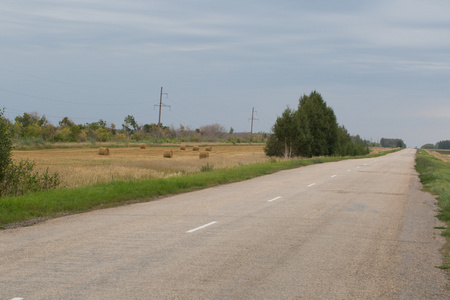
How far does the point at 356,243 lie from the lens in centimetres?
953

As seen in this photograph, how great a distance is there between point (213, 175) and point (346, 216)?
12.5 meters

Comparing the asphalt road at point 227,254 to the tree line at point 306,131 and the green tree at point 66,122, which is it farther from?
the green tree at point 66,122

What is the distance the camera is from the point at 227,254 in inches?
322

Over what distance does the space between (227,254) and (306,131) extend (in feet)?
169

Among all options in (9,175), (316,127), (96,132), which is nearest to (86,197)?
(9,175)

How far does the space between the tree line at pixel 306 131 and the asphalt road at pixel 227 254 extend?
3991 cm

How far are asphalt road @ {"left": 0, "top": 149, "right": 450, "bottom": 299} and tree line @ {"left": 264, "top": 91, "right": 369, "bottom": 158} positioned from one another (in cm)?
3991

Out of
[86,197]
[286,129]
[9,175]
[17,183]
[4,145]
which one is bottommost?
[86,197]

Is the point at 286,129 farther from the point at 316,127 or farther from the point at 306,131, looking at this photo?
the point at 316,127

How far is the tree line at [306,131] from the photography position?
2135 inches

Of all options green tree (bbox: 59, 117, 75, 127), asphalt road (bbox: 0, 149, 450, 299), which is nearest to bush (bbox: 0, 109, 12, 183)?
asphalt road (bbox: 0, 149, 450, 299)

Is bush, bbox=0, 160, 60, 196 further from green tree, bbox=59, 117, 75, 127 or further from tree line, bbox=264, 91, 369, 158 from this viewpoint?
green tree, bbox=59, 117, 75, 127

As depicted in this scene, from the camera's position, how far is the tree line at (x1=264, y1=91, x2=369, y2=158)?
178 ft

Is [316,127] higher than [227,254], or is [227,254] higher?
[316,127]
